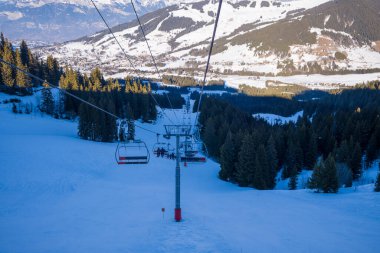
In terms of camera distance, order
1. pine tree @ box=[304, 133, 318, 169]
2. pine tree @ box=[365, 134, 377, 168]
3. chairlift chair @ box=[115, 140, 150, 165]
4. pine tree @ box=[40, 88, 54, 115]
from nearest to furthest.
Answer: chairlift chair @ box=[115, 140, 150, 165] → pine tree @ box=[365, 134, 377, 168] → pine tree @ box=[304, 133, 318, 169] → pine tree @ box=[40, 88, 54, 115]

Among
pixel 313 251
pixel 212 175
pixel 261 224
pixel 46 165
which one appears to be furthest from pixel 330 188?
pixel 46 165

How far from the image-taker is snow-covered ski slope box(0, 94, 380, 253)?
1664cm

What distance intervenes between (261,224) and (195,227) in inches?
205

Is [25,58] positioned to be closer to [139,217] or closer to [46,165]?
[46,165]

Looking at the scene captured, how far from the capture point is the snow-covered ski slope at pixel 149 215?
54.6 ft

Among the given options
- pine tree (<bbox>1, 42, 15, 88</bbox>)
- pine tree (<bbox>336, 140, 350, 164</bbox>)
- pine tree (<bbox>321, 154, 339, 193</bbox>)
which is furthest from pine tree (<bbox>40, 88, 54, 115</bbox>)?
pine tree (<bbox>336, 140, 350, 164</bbox>)

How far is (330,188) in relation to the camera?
31781mm

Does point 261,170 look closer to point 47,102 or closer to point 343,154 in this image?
point 343,154

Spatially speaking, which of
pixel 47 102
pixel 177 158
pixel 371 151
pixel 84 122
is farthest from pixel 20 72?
pixel 371 151

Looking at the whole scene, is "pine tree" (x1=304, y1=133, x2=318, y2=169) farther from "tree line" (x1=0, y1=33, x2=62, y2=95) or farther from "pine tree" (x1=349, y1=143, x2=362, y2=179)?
"tree line" (x1=0, y1=33, x2=62, y2=95)

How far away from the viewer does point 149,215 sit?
22781 millimetres

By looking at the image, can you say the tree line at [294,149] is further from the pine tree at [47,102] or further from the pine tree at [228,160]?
the pine tree at [47,102]

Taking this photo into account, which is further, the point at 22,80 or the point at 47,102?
the point at 22,80

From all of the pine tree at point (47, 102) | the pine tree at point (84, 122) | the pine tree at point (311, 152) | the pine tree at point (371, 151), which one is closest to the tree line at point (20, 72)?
the pine tree at point (47, 102)
